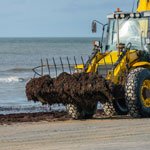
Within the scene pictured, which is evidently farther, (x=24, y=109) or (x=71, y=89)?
(x=24, y=109)

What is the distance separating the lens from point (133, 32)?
1867cm

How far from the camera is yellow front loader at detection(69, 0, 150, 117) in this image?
1697 cm

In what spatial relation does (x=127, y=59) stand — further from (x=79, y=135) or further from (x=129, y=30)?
(x=79, y=135)

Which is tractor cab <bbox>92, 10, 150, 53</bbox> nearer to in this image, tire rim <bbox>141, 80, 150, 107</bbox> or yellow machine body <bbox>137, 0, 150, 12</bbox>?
yellow machine body <bbox>137, 0, 150, 12</bbox>

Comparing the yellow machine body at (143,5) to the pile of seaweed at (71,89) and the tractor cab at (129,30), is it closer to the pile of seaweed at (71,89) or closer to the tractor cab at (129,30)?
→ the tractor cab at (129,30)

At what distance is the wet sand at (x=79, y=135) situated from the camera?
12.6 m

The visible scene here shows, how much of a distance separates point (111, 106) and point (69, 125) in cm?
298

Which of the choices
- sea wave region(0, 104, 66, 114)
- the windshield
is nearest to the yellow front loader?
the windshield

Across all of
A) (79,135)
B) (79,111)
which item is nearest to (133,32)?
(79,111)

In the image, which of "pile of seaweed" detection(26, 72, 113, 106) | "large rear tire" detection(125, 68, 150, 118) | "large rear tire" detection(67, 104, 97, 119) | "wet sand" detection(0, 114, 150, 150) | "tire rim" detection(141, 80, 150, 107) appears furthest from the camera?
"large rear tire" detection(67, 104, 97, 119)

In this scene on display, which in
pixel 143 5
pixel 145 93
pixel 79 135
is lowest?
pixel 79 135

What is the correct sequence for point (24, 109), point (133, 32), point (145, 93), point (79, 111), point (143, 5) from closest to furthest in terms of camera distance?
point (145, 93), point (79, 111), point (133, 32), point (143, 5), point (24, 109)

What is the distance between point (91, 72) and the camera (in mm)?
17594

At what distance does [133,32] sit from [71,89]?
2873 millimetres
